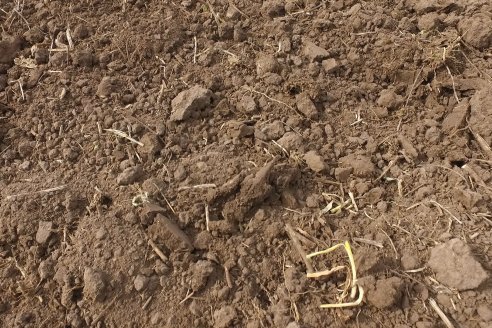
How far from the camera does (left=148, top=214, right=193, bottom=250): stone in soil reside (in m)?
2.04

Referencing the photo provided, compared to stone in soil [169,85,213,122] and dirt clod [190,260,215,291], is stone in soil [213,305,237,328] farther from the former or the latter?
stone in soil [169,85,213,122]

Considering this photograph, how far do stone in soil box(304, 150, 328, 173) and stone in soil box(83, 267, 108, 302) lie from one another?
1.09m

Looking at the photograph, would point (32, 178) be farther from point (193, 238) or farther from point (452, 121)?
point (452, 121)

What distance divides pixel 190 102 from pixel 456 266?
4.89 feet

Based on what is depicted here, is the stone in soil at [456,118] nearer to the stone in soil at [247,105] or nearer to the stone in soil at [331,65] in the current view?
the stone in soil at [331,65]

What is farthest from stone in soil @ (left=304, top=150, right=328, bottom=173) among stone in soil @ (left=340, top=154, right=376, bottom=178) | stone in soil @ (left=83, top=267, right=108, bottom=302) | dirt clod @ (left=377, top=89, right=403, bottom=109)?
stone in soil @ (left=83, top=267, right=108, bottom=302)

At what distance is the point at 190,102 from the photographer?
243cm

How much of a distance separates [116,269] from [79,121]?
35.2 inches

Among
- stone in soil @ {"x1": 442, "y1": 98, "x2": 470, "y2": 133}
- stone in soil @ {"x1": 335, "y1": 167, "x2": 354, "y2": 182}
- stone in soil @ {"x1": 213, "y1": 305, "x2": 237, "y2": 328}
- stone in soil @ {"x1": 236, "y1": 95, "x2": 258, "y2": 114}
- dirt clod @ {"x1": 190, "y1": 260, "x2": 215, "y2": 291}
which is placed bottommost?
stone in soil @ {"x1": 213, "y1": 305, "x2": 237, "y2": 328}

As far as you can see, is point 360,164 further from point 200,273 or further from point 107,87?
point 107,87

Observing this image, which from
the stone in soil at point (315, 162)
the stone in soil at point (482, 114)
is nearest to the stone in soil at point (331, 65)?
the stone in soil at point (315, 162)

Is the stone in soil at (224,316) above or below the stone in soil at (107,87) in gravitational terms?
below

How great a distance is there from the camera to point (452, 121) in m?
2.44

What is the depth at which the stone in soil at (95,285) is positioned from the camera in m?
1.94
